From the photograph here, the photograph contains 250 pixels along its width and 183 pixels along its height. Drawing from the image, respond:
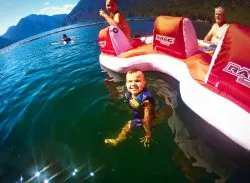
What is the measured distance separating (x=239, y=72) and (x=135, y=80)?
1567 millimetres

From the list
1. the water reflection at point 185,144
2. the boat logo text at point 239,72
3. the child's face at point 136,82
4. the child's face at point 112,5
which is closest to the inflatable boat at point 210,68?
the boat logo text at point 239,72

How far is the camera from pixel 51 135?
192 inches

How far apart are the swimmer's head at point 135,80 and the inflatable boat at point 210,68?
97cm

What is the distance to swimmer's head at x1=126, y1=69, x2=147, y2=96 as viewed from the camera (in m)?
A: 3.89

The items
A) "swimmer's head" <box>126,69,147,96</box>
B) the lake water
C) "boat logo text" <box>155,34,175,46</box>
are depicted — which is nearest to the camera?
the lake water

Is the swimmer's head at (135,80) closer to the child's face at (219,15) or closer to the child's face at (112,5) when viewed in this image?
the child's face at (112,5)

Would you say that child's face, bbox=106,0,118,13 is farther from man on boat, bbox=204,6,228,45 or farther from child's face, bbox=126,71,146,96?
child's face, bbox=126,71,146,96

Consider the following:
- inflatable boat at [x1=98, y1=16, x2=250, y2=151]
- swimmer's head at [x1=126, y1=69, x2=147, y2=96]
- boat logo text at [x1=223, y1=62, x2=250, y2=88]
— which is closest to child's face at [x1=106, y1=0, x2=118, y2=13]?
inflatable boat at [x1=98, y1=16, x2=250, y2=151]

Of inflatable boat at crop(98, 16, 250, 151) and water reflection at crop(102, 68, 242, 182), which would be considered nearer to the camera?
water reflection at crop(102, 68, 242, 182)

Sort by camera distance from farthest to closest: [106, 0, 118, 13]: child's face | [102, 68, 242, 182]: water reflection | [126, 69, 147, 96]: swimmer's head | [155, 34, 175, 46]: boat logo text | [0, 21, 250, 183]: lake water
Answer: [106, 0, 118, 13]: child's face < [155, 34, 175, 46]: boat logo text < [126, 69, 147, 96]: swimmer's head < [0, 21, 250, 183]: lake water < [102, 68, 242, 182]: water reflection

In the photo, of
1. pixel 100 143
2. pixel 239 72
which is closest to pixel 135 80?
pixel 100 143

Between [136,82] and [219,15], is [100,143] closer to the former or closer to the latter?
[136,82]

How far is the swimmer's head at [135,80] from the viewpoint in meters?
3.89

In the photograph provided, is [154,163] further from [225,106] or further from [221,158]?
[225,106]
